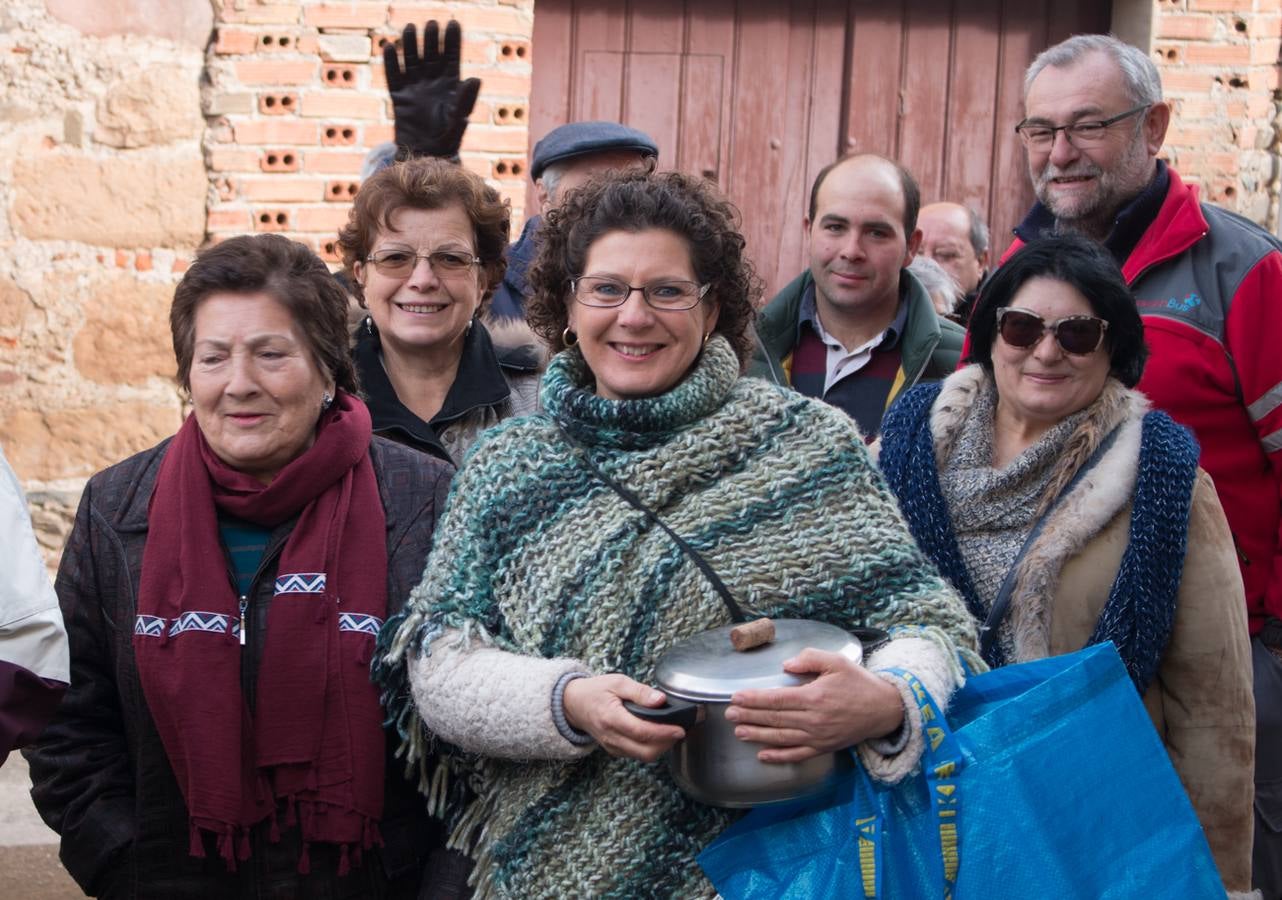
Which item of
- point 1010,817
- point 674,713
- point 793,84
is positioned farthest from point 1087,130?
point 793,84

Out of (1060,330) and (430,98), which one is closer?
(1060,330)

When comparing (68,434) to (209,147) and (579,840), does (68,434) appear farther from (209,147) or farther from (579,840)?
(579,840)

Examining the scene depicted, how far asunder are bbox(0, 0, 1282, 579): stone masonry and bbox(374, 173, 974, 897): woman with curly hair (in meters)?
2.81

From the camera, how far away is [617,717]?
191cm

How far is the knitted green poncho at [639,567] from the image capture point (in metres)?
2.09

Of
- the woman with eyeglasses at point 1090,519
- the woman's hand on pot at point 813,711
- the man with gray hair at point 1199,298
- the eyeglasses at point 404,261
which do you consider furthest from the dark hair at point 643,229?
the man with gray hair at point 1199,298

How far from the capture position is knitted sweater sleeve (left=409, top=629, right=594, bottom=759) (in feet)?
6.58

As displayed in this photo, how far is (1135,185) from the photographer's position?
3.13 meters

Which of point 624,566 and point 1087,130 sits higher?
point 1087,130

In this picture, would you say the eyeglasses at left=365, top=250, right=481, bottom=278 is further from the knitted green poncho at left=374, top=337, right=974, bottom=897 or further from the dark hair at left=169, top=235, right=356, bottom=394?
the knitted green poncho at left=374, top=337, right=974, bottom=897

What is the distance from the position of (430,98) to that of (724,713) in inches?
94.9

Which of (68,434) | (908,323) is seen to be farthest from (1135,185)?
(68,434)

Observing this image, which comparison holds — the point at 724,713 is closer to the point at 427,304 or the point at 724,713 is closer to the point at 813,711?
the point at 813,711

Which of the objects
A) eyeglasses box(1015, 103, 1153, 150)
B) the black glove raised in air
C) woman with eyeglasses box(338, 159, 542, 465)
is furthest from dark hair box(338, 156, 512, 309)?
eyeglasses box(1015, 103, 1153, 150)
